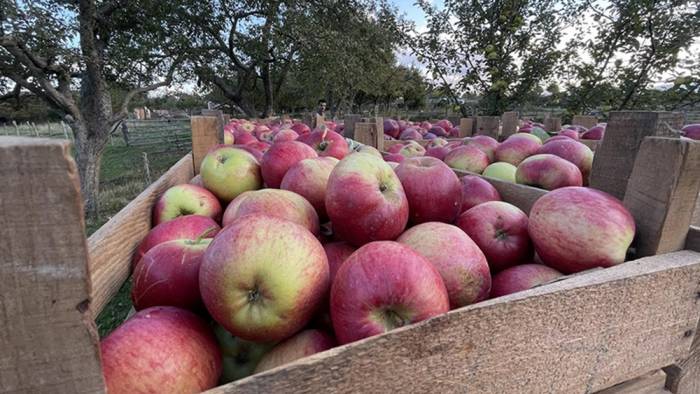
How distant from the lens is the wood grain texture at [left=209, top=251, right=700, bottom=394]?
66 centimetres

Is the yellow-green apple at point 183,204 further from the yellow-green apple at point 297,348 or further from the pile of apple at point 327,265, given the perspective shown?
the yellow-green apple at point 297,348

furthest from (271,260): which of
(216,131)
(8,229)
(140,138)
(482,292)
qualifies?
(140,138)

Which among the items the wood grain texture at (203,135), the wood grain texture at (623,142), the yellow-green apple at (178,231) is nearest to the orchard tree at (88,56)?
the wood grain texture at (203,135)

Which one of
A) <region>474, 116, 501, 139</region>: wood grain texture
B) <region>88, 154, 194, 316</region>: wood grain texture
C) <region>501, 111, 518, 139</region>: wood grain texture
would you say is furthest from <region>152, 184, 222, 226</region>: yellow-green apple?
<region>501, 111, 518, 139</region>: wood grain texture

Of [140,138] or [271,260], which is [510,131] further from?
[140,138]

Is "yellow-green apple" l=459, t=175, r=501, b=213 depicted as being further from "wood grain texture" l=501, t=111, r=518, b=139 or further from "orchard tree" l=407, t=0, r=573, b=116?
"orchard tree" l=407, t=0, r=573, b=116

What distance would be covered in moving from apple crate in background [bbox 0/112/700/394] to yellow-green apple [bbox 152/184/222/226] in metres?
0.20

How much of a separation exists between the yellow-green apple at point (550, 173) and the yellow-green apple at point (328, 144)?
97cm

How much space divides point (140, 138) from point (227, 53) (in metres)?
16.6

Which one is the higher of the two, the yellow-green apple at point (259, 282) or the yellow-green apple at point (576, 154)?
the yellow-green apple at point (576, 154)

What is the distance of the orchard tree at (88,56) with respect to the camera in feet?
22.4

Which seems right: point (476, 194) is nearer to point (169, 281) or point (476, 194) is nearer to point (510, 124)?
point (169, 281)

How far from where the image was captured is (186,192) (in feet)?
5.32

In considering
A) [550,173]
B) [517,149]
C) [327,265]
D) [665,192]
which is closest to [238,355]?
[327,265]
